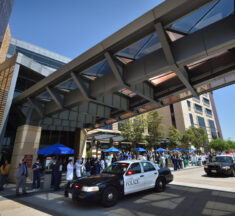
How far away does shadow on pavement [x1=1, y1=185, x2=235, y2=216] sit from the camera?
4.96 meters

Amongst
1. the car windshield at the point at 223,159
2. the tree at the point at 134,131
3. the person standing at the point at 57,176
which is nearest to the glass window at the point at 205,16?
the person standing at the point at 57,176

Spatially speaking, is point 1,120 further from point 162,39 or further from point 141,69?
point 162,39

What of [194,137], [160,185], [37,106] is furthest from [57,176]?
[194,137]

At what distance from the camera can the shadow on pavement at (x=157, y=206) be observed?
4961mm

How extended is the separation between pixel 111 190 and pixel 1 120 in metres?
9.79

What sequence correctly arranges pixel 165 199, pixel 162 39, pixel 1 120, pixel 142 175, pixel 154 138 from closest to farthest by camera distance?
1. pixel 162 39
2. pixel 165 199
3. pixel 142 175
4. pixel 1 120
5. pixel 154 138

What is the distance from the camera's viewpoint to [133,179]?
6426 millimetres

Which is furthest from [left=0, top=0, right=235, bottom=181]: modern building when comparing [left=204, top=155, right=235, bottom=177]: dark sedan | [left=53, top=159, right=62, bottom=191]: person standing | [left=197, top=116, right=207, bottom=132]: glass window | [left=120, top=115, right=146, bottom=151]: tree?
[left=197, top=116, right=207, bottom=132]: glass window

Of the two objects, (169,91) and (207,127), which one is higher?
(207,127)

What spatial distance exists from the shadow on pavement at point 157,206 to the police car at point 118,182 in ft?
1.26

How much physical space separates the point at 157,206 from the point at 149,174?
63.5 inches

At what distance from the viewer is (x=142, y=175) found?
6.77m

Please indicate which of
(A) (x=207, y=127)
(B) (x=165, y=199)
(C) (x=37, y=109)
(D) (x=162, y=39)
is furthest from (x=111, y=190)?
(A) (x=207, y=127)

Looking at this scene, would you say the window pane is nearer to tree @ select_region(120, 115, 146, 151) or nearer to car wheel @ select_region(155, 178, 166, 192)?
tree @ select_region(120, 115, 146, 151)
